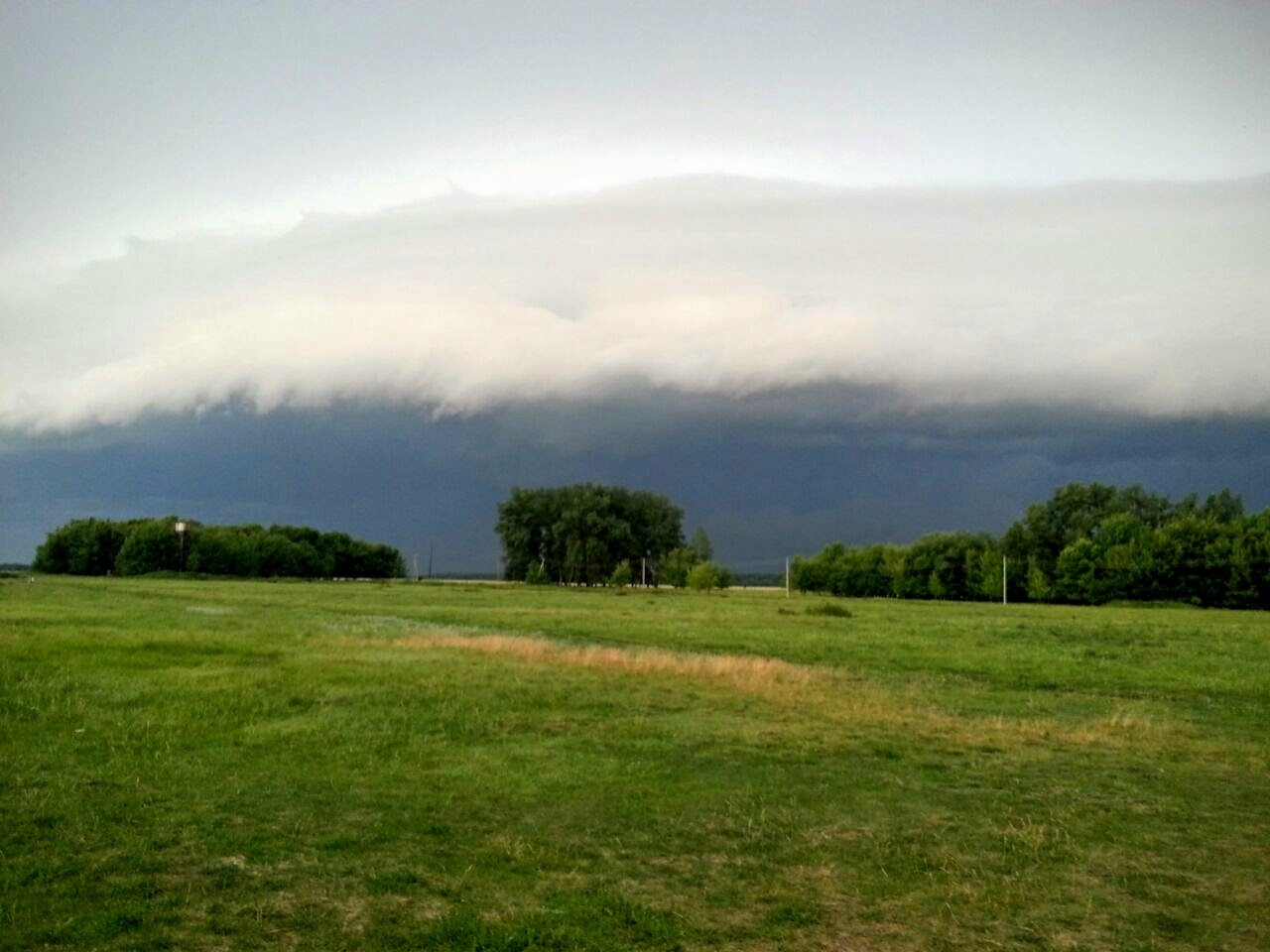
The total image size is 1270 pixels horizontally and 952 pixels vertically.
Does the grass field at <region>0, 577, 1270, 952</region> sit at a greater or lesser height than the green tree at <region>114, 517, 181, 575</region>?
lesser

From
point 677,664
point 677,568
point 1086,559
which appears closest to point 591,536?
point 677,568

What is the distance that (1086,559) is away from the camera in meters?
111

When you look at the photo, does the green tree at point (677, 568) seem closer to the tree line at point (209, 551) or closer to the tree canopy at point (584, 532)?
the tree canopy at point (584, 532)

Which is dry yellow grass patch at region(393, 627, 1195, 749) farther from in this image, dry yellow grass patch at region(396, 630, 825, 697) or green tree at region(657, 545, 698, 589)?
green tree at region(657, 545, 698, 589)

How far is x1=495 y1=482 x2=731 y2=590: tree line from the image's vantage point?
158 m

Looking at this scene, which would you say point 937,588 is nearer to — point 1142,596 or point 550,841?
point 1142,596

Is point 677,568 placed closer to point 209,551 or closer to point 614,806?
point 209,551

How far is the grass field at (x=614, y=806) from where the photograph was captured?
393 inches

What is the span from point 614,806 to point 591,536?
14455 centimetres

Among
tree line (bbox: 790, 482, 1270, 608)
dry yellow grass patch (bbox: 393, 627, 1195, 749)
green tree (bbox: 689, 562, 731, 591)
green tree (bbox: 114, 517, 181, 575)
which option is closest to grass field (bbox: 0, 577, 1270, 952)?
dry yellow grass patch (bbox: 393, 627, 1195, 749)

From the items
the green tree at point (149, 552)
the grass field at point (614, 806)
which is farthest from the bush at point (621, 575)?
the grass field at point (614, 806)

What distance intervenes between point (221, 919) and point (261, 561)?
5906 inches

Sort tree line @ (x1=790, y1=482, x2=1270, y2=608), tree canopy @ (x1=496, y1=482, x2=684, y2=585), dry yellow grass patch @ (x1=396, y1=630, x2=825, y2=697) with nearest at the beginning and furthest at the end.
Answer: dry yellow grass patch @ (x1=396, y1=630, x2=825, y2=697)
tree line @ (x1=790, y1=482, x2=1270, y2=608)
tree canopy @ (x1=496, y1=482, x2=684, y2=585)

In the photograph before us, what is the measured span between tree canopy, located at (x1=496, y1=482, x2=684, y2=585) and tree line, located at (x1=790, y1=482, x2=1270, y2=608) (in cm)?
2642
